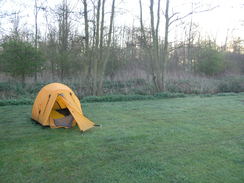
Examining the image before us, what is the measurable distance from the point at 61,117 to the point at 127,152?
2.89 meters

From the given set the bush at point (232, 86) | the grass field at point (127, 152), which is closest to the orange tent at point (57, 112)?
the grass field at point (127, 152)

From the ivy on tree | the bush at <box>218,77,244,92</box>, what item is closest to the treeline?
the ivy on tree

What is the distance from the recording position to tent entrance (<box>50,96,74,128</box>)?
5590 mm

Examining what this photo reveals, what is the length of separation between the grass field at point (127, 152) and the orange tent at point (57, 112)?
29 cm

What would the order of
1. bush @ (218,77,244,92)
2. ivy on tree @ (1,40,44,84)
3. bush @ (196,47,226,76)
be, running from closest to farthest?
1. ivy on tree @ (1,40,44,84)
2. bush @ (218,77,244,92)
3. bush @ (196,47,226,76)

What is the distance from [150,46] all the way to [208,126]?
8150 millimetres

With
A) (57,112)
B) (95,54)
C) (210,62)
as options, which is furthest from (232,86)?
(57,112)

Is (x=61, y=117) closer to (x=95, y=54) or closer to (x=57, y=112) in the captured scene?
(x=57, y=112)

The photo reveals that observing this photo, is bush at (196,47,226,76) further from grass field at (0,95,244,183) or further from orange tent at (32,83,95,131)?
orange tent at (32,83,95,131)

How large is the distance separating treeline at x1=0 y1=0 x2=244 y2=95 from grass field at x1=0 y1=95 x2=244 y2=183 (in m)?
5.81

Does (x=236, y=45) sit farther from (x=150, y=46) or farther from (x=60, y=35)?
(x=60, y=35)

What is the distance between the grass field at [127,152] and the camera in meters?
2.96

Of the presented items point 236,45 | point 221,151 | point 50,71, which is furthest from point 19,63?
point 236,45

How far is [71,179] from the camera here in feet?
9.37
